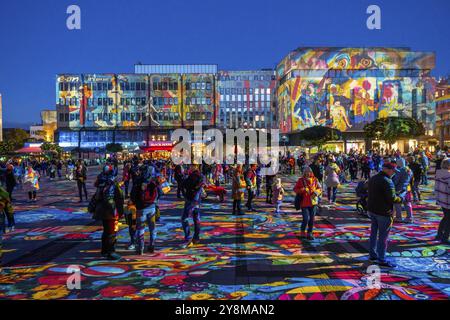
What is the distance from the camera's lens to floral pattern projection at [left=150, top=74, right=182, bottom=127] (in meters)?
78.6

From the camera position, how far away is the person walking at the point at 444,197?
321 inches

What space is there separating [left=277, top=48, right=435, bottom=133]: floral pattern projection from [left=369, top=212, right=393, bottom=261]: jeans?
76.3 m

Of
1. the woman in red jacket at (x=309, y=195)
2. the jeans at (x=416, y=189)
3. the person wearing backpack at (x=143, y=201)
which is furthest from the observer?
the jeans at (x=416, y=189)

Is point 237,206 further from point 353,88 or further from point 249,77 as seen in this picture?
point 249,77

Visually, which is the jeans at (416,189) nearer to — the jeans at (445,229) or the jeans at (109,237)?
the jeans at (445,229)

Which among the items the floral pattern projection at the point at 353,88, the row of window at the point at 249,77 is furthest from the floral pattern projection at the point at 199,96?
the row of window at the point at 249,77

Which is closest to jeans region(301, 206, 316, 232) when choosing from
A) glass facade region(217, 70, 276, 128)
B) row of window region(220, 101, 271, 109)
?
glass facade region(217, 70, 276, 128)

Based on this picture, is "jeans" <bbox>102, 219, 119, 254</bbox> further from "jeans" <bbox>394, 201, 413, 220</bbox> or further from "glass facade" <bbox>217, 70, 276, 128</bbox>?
"glass facade" <bbox>217, 70, 276, 128</bbox>

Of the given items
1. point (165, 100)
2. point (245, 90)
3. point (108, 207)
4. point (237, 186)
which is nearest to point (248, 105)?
point (245, 90)

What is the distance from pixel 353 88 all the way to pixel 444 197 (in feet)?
257

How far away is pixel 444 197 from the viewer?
321 inches

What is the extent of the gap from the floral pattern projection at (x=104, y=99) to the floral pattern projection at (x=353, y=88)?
3169 centimetres

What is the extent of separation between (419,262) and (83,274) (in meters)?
5.89

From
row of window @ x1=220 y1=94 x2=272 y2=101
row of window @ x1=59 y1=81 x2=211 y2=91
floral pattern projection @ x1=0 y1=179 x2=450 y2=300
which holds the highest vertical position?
row of window @ x1=220 y1=94 x2=272 y2=101
